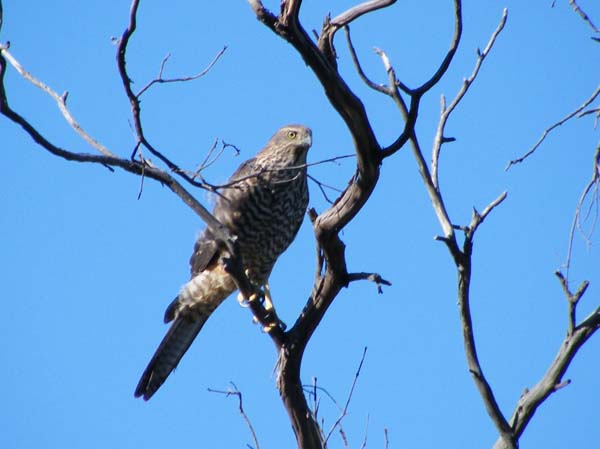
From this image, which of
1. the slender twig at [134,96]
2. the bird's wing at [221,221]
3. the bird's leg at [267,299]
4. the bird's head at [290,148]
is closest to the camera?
the slender twig at [134,96]

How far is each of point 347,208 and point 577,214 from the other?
97 centimetres

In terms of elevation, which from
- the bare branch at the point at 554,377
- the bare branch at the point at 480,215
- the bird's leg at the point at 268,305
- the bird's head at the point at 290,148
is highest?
the bird's head at the point at 290,148

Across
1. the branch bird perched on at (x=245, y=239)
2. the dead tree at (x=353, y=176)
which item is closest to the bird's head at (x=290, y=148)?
the branch bird perched on at (x=245, y=239)

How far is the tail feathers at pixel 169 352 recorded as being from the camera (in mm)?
4902

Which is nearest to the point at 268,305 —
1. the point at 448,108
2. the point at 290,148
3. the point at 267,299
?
the point at 267,299

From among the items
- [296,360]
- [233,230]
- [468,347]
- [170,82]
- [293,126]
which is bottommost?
[468,347]

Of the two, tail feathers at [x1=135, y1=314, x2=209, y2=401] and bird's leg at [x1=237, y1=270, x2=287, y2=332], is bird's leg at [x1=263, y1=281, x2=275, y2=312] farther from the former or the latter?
tail feathers at [x1=135, y1=314, x2=209, y2=401]

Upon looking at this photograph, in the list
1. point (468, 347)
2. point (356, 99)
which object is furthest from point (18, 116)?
point (468, 347)

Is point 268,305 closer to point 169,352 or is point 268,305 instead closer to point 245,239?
point 245,239

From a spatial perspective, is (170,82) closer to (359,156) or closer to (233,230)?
(359,156)

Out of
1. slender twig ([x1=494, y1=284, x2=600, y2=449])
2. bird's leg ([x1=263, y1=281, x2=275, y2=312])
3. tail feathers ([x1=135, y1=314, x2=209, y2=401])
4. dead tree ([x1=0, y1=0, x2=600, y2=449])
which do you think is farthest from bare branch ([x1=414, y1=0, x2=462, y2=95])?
tail feathers ([x1=135, y1=314, x2=209, y2=401])

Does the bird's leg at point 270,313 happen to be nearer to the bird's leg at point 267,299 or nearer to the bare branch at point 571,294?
the bird's leg at point 267,299

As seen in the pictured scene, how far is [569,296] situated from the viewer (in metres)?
3.12

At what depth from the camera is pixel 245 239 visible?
488 centimetres
